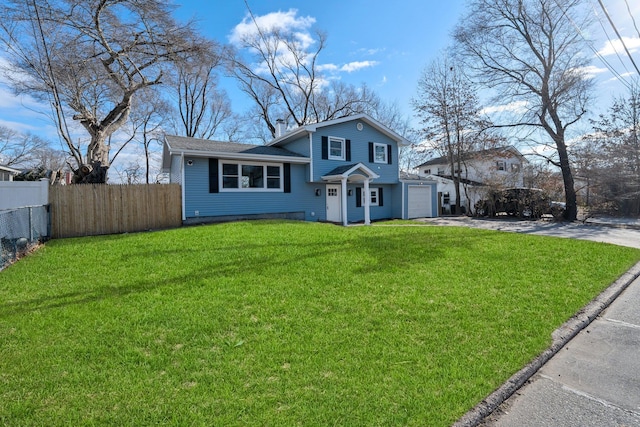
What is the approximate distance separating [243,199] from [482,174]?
17.8 meters

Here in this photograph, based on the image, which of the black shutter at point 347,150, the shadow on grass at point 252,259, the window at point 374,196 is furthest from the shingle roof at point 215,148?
the window at point 374,196

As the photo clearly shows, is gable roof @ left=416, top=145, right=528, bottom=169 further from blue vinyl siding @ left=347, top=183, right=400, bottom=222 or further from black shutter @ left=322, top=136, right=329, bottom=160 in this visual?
black shutter @ left=322, top=136, right=329, bottom=160

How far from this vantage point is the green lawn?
233 cm

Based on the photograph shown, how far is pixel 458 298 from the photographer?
4469 millimetres

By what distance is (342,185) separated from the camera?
14.6 m

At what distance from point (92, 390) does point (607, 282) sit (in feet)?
23.2

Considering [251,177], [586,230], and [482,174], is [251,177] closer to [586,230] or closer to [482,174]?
[586,230]

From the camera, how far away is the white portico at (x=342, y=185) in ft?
48.1

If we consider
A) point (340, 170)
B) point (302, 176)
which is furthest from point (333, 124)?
point (302, 176)

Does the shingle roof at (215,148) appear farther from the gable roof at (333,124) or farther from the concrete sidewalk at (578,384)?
the concrete sidewalk at (578,384)

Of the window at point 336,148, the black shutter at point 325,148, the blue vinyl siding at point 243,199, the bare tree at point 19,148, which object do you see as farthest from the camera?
the bare tree at point 19,148

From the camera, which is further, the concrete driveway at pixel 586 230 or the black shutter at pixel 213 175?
the black shutter at pixel 213 175

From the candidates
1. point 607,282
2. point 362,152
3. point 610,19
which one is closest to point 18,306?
point 607,282

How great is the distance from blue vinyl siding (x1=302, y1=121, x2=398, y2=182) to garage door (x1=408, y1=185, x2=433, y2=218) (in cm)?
168
